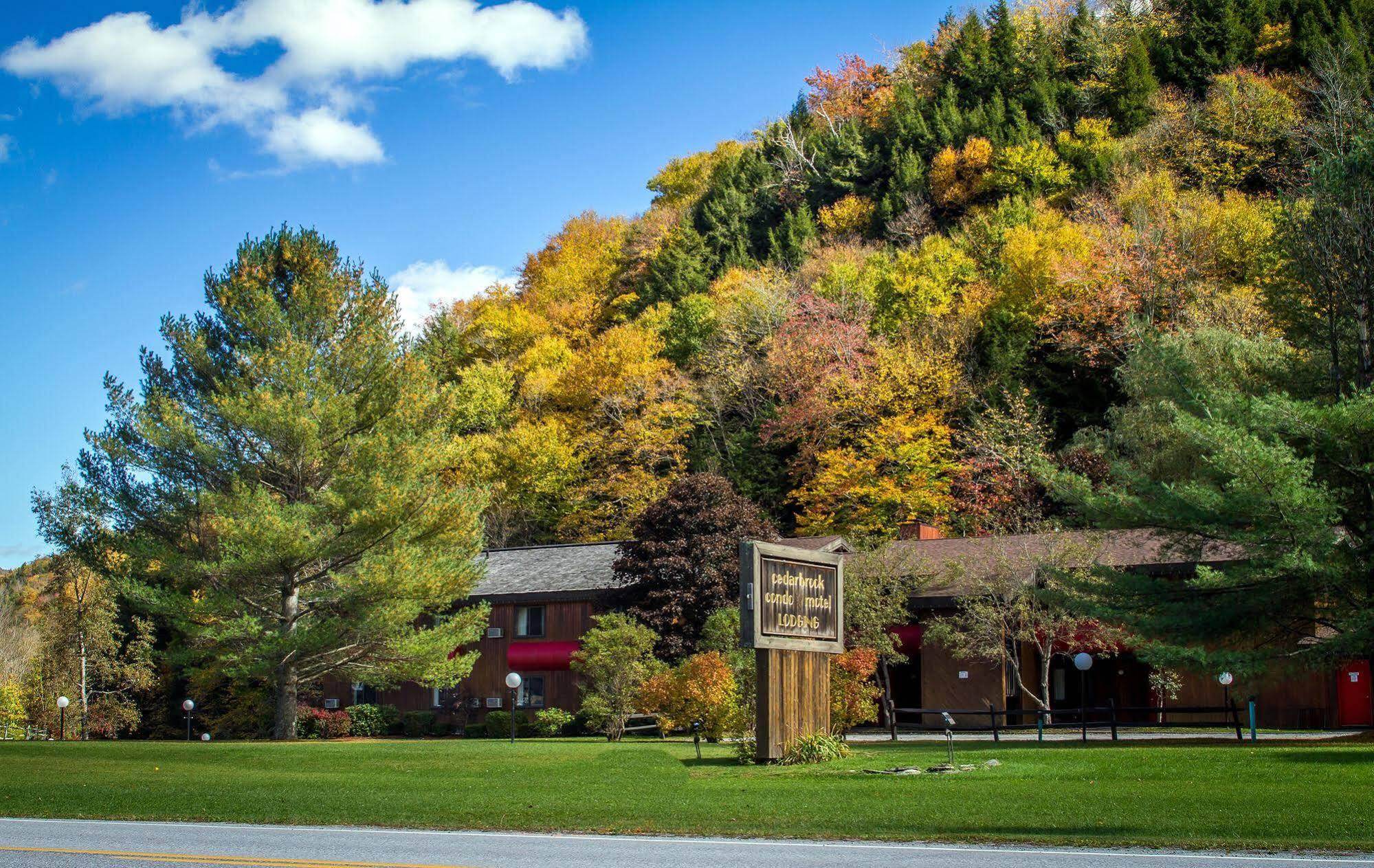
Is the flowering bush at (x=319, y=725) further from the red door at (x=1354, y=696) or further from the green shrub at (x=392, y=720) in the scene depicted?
the red door at (x=1354, y=696)

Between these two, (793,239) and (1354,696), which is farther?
(793,239)

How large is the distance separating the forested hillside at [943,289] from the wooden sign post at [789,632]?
41.4ft

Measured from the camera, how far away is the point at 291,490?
35438 millimetres

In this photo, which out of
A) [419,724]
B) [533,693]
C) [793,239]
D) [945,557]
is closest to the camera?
[945,557]

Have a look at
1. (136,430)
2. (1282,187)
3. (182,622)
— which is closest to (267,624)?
(182,622)

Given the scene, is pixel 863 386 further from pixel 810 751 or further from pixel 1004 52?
pixel 1004 52

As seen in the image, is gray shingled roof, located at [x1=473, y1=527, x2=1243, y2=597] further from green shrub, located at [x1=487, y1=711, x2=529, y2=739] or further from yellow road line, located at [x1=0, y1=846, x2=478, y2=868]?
yellow road line, located at [x1=0, y1=846, x2=478, y2=868]

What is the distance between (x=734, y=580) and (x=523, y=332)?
37.2 metres

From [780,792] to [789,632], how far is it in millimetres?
5458

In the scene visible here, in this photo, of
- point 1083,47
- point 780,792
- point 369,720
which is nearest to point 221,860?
point 780,792

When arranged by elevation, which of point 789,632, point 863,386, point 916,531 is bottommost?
point 789,632

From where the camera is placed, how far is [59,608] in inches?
1748

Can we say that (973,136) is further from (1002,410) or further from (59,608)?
(59,608)

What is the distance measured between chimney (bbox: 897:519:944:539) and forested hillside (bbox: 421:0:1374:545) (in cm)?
123
